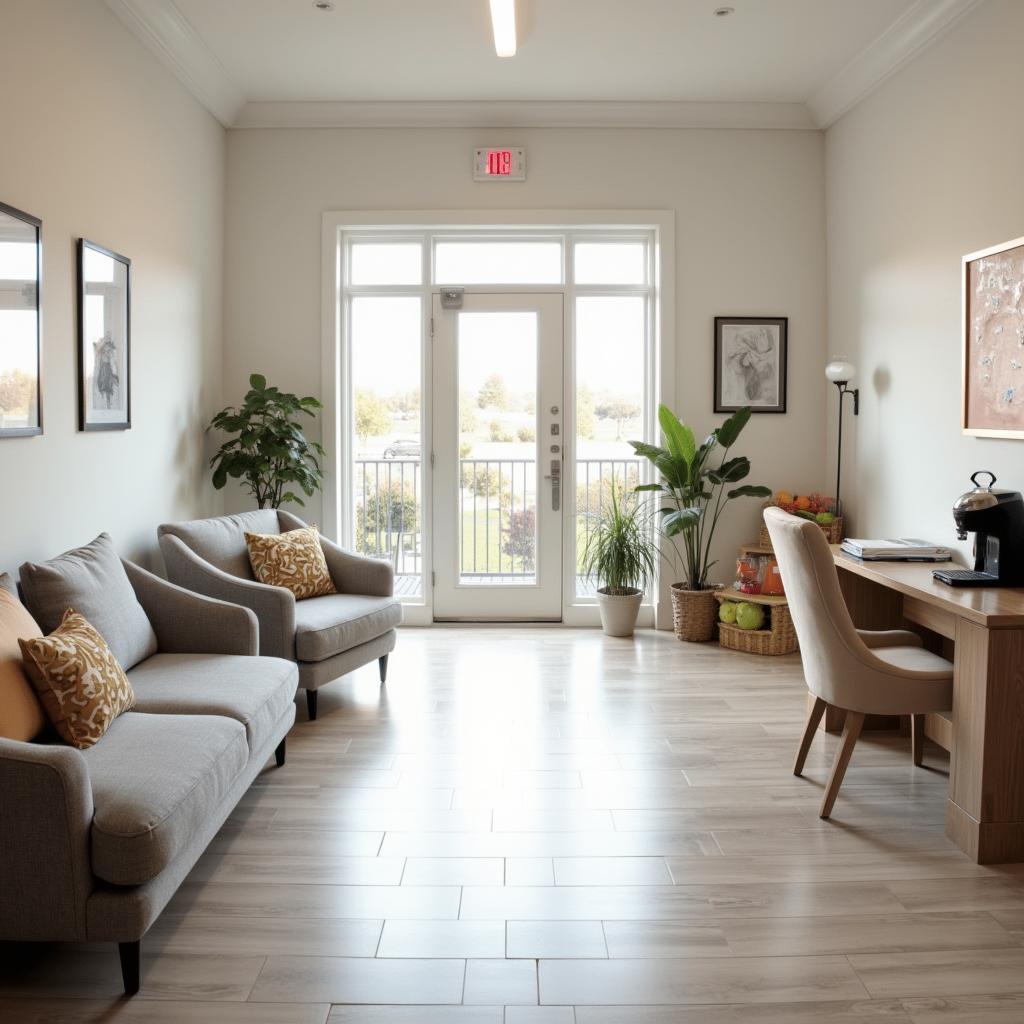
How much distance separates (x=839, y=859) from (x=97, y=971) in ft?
6.47

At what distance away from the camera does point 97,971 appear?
2.11 meters

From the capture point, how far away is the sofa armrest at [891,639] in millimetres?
3371

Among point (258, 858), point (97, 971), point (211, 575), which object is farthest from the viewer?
point (211, 575)

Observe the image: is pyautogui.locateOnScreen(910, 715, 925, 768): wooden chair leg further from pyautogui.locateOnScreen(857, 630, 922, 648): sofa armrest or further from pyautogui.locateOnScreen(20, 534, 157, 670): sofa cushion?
pyautogui.locateOnScreen(20, 534, 157, 670): sofa cushion

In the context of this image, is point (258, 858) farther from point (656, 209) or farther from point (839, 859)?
point (656, 209)

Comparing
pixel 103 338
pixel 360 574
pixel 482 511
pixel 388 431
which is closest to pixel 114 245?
pixel 103 338

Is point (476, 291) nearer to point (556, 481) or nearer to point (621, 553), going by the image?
→ point (556, 481)

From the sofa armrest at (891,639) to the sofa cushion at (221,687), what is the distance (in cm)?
207

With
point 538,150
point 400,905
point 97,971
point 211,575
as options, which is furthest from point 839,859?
point 538,150

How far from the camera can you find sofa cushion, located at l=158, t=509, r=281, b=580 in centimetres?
409

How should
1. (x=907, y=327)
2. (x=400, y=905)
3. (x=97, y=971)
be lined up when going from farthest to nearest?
1. (x=907, y=327)
2. (x=400, y=905)
3. (x=97, y=971)

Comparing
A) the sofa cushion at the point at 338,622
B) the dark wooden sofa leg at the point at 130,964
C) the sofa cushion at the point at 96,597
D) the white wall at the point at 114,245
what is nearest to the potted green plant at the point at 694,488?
the sofa cushion at the point at 338,622

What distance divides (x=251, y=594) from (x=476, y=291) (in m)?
2.71

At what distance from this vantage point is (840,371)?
5.10 meters
